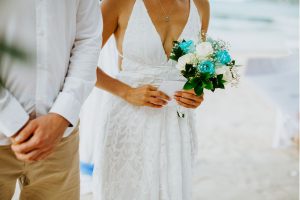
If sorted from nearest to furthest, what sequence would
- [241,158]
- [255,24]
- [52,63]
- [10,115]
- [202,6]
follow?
[10,115] < [52,63] < [202,6] < [241,158] < [255,24]

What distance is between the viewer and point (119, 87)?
187 centimetres

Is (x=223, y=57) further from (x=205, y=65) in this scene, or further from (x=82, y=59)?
(x=82, y=59)

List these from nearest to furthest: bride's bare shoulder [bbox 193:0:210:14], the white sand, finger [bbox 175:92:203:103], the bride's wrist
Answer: finger [bbox 175:92:203:103], the bride's wrist, bride's bare shoulder [bbox 193:0:210:14], the white sand

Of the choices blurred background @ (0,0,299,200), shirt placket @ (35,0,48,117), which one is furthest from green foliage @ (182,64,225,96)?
blurred background @ (0,0,299,200)

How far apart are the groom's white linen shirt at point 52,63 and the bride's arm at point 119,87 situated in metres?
0.32

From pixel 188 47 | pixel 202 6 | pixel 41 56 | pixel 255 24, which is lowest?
pixel 41 56

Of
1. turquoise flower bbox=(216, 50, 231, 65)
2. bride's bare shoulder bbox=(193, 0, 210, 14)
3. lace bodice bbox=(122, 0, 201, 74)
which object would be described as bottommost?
turquoise flower bbox=(216, 50, 231, 65)

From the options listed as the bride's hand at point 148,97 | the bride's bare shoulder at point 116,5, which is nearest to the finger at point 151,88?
the bride's hand at point 148,97

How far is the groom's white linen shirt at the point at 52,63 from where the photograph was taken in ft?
4.00

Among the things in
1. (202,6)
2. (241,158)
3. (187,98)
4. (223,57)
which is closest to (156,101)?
(187,98)

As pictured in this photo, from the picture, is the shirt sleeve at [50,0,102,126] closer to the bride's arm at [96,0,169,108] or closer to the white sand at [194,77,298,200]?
the bride's arm at [96,0,169,108]

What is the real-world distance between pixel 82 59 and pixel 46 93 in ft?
0.59

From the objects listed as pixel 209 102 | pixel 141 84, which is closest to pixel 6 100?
pixel 141 84

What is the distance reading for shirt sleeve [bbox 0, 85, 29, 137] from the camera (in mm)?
1204
